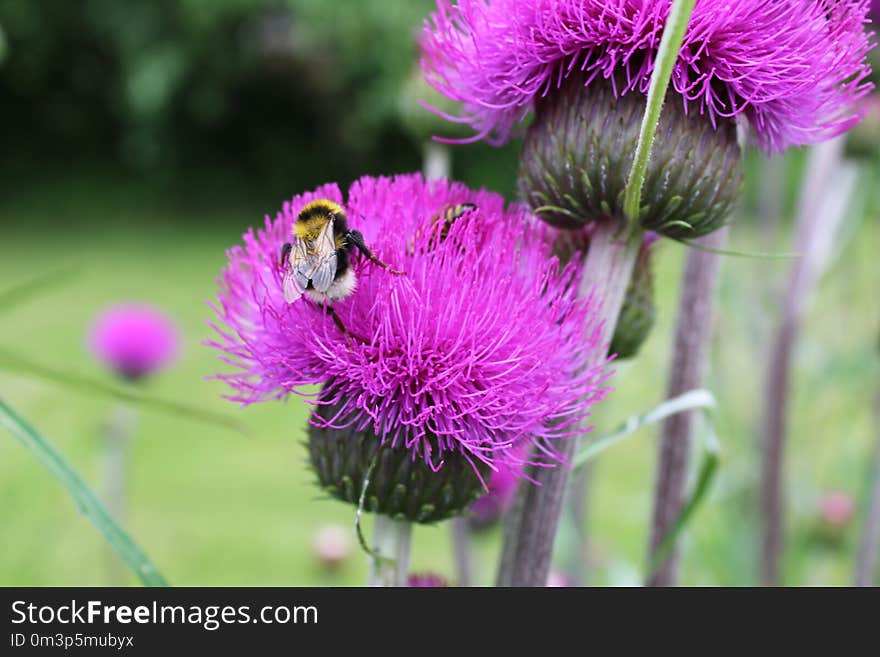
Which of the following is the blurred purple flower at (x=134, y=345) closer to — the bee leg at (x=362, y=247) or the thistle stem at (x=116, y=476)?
the thistle stem at (x=116, y=476)

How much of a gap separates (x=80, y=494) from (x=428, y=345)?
358 millimetres

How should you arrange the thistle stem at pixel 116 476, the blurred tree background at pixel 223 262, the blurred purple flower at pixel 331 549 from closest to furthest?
the blurred tree background at pixel 223 262 → the thistle stem at pixel 116 476 → the blurred purple flower at pixel 331 549

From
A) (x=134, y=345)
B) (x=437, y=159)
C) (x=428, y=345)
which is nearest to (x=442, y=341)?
(x=428, y=345)

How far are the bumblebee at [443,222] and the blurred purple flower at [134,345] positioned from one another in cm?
294

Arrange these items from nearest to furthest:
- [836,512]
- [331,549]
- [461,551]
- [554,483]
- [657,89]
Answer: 1. [657,89]
2. [554,483]
3. [461,551]
4. [836,512]
5. [331,549]

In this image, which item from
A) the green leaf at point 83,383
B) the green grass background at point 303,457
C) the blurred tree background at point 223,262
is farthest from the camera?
the blurred tree background at point 223,262

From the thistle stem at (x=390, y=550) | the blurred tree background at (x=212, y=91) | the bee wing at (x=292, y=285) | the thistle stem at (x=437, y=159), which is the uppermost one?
the blurred tree background at (x=212, y=91)

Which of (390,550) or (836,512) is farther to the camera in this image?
(836,512)

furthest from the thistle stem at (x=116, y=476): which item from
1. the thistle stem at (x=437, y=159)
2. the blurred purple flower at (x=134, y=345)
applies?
the thistle stem at (x=437, y=159)

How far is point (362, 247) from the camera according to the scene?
3.08 feet

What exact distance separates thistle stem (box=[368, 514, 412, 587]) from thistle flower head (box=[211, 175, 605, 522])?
0.16 ft

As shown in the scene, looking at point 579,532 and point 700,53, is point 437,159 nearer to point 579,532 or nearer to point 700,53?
point 579,532

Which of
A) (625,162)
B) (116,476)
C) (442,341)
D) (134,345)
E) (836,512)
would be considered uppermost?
(134,345)

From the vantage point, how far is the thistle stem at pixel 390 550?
3.32 ft
